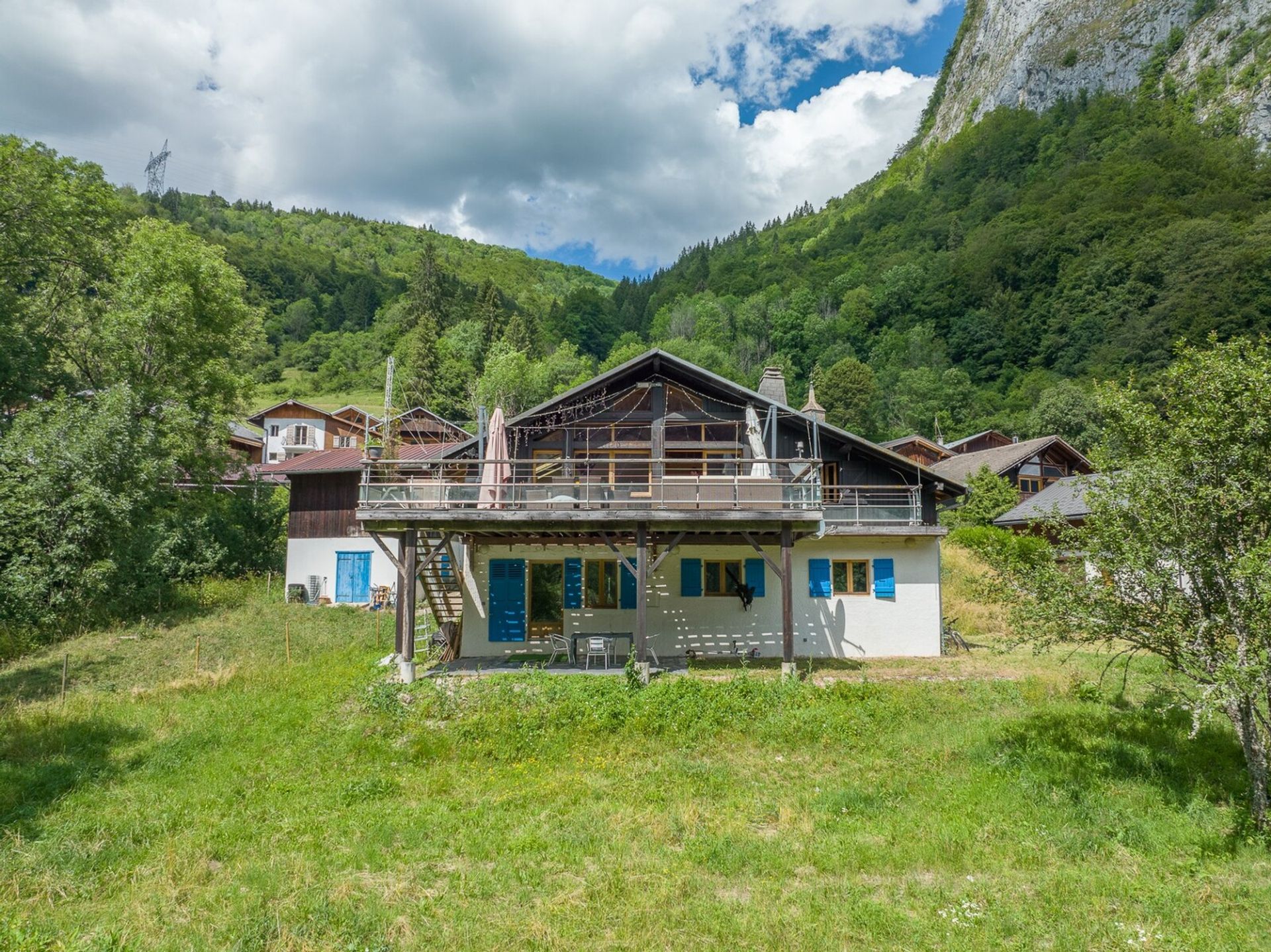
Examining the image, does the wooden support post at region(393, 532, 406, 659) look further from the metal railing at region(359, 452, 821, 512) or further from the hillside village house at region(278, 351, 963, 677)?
the metal railing at region(359, 452, 821, 512)

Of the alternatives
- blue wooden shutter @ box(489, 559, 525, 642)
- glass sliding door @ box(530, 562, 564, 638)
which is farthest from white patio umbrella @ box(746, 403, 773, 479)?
blue wooden shutter @ box(489, 559, 525, 642)

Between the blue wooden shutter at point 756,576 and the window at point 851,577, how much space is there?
6.19 ft

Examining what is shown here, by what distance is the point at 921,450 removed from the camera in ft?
166

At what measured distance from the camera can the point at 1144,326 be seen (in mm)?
63281

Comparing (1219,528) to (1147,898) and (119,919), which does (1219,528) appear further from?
(119,919)

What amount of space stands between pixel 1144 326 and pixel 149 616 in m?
76.2

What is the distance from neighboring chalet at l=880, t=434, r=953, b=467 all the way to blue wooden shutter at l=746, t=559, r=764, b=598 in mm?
34137

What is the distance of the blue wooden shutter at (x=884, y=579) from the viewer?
17938 millimetres

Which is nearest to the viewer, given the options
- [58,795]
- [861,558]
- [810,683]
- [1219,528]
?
[1219,528]

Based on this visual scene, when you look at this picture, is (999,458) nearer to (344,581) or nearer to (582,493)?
(582,493)

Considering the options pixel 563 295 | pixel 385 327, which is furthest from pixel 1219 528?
pixel 563 295

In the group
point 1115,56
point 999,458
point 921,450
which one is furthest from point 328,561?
point 1115,56

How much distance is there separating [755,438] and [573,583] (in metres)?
6.01

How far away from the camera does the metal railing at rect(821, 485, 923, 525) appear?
17.9 metres
